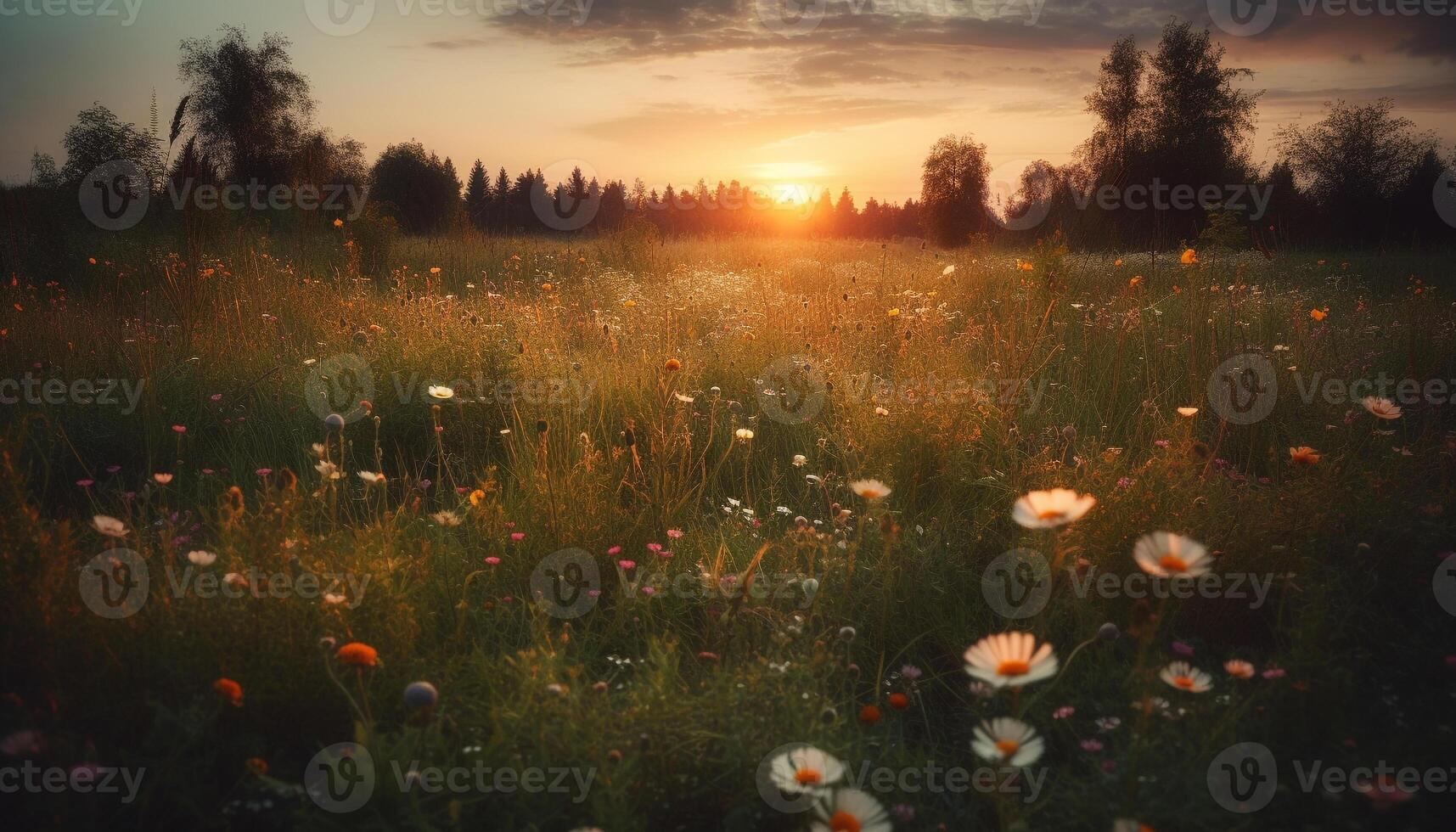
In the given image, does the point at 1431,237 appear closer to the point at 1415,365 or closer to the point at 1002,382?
the point at 1415,365

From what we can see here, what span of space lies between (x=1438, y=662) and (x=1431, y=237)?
61.0 feet

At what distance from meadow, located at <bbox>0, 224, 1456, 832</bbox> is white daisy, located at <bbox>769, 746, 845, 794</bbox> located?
10 mm

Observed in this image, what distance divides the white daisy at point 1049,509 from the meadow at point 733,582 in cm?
1

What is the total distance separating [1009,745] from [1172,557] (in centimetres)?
54

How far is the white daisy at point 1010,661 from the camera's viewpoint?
124cm

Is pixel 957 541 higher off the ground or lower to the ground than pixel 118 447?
lower

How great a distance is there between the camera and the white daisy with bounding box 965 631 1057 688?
Answer: 1242 millimetres

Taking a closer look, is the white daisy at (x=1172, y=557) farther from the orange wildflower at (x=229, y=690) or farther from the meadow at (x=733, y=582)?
the orange wildflower at (x=229, y=690)

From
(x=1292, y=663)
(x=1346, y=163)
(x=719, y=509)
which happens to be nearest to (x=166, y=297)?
(x=719, y=509)

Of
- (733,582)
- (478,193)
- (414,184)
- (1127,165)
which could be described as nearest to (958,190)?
(1127,165)

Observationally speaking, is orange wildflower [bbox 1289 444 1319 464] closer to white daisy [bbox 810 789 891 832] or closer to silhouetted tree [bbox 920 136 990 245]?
white daisy [bbox 810 789 891 832]

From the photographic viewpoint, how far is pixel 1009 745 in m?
1.19

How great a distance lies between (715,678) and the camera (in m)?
1.61

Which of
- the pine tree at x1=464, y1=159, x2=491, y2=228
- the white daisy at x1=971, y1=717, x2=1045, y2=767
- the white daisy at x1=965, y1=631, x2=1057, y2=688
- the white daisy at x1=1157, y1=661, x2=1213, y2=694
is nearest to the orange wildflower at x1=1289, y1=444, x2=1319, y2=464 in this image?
the white daisy at x1=1157, y1=661, x2=1213, y2=694
